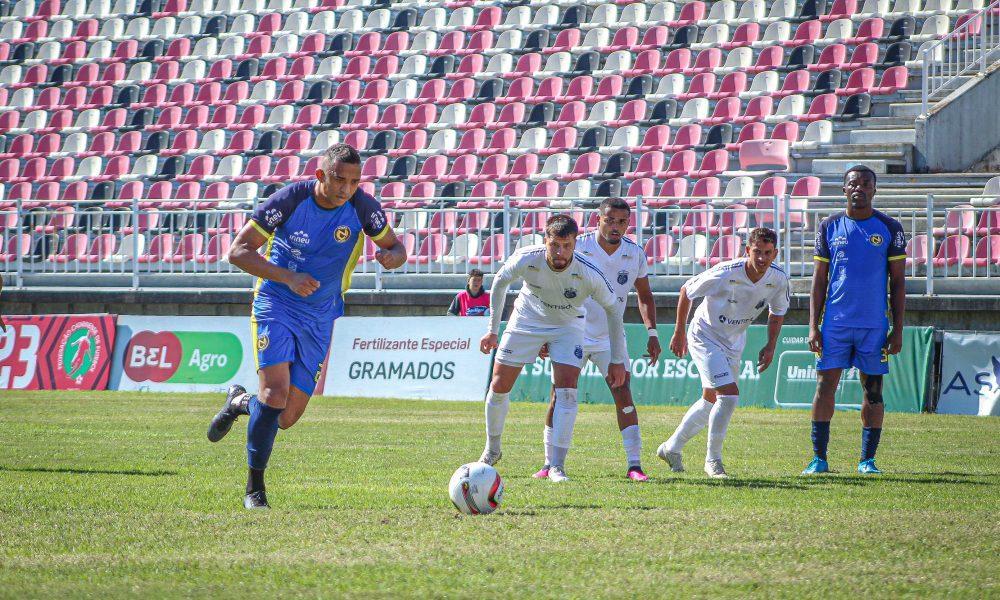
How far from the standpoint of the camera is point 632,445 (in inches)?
392

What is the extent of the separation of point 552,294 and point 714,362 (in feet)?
5.21

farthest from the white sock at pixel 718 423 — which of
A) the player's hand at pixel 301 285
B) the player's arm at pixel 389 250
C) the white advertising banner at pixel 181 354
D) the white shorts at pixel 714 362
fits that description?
the white advertising banner at pixel 181 354

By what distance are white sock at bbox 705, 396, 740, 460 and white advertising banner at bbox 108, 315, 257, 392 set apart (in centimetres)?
1209

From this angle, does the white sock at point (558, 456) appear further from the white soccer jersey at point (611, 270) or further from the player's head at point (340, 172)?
the player's head at point (340, 172)

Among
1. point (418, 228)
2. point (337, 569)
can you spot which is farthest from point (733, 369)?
point (418, 228)

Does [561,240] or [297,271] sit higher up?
[561,240]

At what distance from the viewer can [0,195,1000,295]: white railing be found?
61.7 feet

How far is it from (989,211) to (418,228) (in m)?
8.85

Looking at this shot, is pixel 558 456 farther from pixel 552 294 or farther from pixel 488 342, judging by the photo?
pixel 552 294

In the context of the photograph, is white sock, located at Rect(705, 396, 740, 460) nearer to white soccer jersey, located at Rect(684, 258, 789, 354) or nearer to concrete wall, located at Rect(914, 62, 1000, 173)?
white soccer jersey, located at Rect(684, 258, 789, 354)

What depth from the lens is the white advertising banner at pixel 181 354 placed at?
21.2 m

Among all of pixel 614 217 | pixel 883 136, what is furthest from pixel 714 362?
pixel 883 136

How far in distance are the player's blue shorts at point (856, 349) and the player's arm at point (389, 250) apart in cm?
403

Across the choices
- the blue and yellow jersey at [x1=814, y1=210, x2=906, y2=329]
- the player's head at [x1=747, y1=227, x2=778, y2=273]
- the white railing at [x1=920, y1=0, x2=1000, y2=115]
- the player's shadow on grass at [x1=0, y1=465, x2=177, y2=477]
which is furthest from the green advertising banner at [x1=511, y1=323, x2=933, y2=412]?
the player's shadow on grass at [x1=0, y1=465, x2=177, y2=477]
